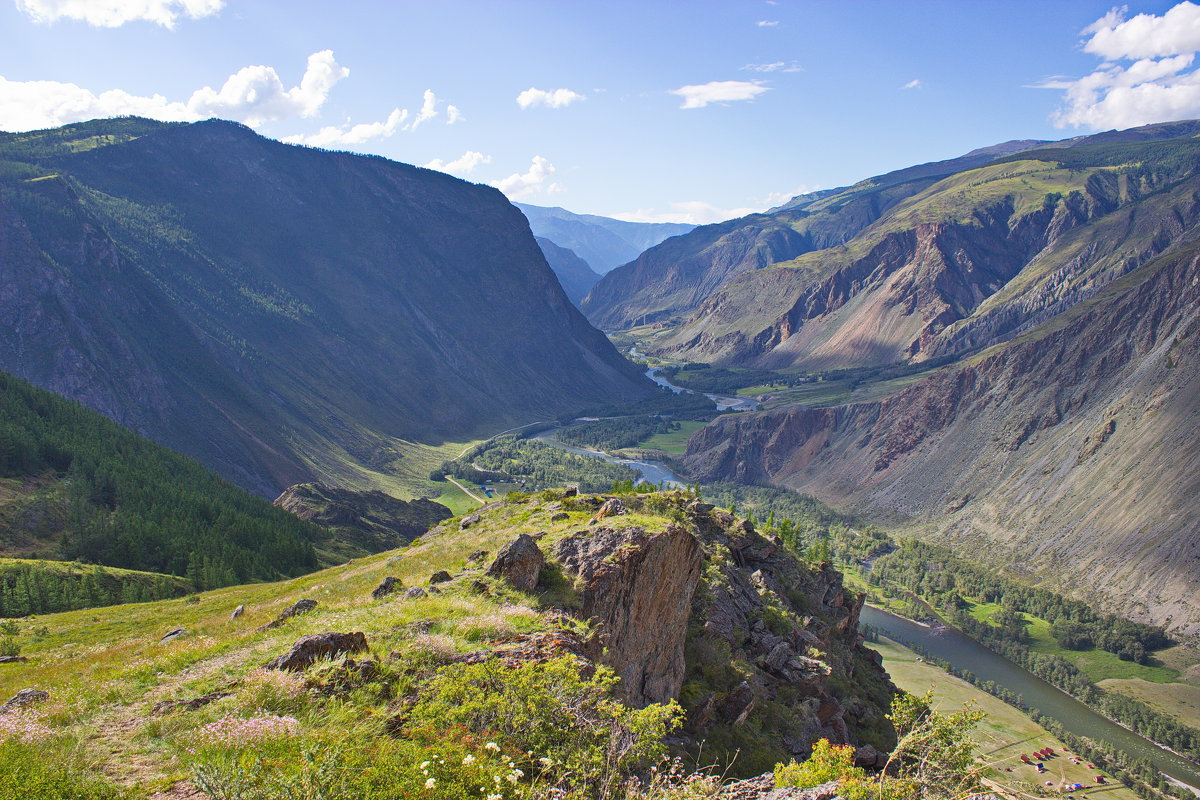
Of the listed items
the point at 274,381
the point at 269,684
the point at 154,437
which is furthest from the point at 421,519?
the point at 269,684

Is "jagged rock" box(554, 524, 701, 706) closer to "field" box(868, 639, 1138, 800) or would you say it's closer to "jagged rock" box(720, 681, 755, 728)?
"jagged rock" box(720, 681, 755, 728)

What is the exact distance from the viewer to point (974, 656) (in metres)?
101

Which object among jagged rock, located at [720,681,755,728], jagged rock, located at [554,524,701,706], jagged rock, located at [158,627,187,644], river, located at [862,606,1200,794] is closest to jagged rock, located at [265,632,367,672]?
→ jagged rock, located at [554,524,701,706]

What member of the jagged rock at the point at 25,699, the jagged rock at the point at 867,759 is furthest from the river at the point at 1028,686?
the jagged rock at the point at 25,699

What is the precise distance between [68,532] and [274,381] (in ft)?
378

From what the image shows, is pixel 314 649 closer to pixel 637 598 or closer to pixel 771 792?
pixel 771 792

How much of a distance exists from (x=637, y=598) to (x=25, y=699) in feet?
52.7

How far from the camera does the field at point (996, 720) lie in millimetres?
67625

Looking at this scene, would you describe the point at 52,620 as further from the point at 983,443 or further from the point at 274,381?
the point at 983,443

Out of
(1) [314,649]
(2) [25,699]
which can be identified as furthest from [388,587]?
(2) [25,699]

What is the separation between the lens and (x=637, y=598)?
2409 centimetres

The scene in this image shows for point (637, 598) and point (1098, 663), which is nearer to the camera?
point (637, 598)

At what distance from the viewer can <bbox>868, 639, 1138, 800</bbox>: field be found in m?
67.6

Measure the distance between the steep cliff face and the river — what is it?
20.0m
